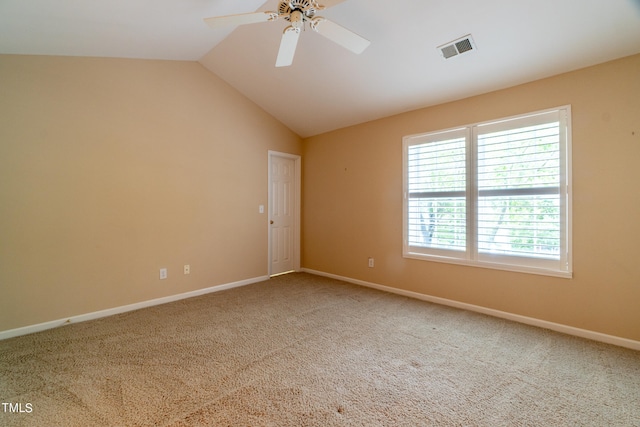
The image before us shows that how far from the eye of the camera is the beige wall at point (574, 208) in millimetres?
2369

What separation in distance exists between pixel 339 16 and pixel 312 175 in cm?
275

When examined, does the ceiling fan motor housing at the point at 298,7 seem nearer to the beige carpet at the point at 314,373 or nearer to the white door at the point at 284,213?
the beige carpet at the point at 314,373

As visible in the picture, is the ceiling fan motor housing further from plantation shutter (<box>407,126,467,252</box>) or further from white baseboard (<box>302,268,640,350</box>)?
white baseboard (<box>302,268,640,350</box>)

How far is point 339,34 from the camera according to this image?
2.08 metres

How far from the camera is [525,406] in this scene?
1666mm

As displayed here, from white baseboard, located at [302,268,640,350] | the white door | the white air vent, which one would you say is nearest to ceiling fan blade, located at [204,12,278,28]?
the white air vent

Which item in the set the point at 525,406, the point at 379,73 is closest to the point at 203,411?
the point at 525,406

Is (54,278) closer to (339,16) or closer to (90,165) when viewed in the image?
(90,165)

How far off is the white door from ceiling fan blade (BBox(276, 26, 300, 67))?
2330 mm

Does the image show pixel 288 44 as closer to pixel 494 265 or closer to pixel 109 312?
pixel 494 265

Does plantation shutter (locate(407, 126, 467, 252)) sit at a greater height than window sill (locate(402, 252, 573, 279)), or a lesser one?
greater

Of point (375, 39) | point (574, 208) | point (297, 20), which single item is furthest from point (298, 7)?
point (574, 208)

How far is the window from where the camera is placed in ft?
8.86

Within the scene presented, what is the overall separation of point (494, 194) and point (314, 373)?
262cm
